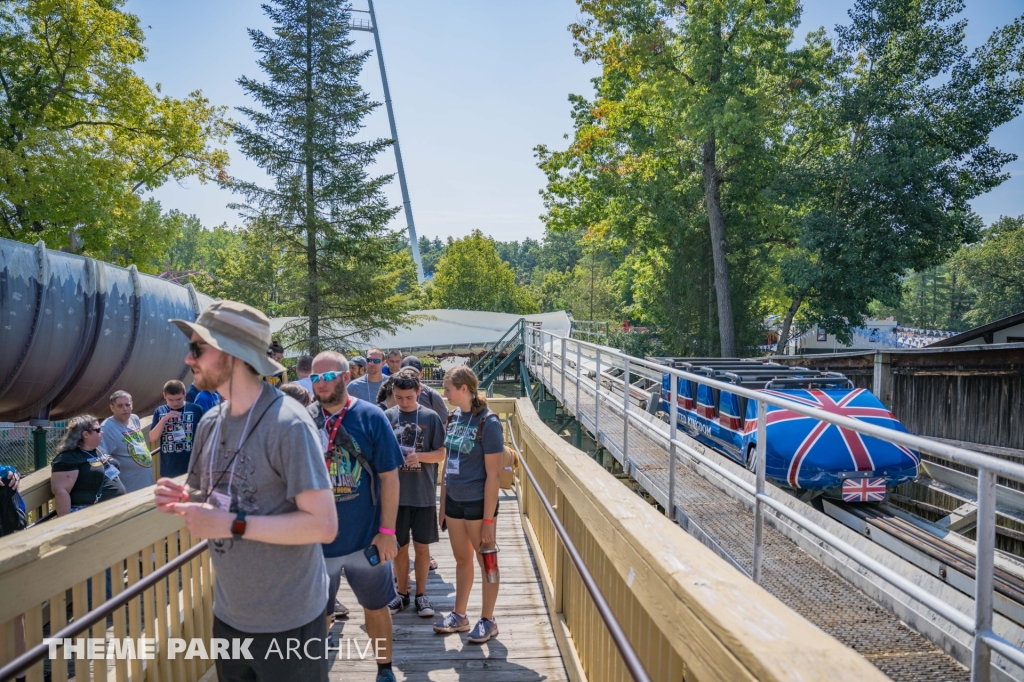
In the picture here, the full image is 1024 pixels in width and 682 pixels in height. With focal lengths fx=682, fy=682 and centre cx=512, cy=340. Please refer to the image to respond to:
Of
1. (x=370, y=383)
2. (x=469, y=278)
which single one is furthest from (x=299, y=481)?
(x=469, y=278)

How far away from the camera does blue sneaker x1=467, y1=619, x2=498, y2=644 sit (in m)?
4.41

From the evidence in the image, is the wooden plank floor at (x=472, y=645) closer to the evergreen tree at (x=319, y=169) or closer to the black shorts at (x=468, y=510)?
the black shorts at (x=468, y=510)

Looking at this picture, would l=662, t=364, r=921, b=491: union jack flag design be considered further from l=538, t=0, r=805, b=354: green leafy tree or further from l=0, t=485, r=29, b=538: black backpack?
l=538, t=0, r=805, b=354: green leafy tree

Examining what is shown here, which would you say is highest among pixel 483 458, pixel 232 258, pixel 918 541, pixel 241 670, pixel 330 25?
pixel 330 25

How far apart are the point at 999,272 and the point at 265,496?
74.2m

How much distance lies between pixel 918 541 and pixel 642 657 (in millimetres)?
5401

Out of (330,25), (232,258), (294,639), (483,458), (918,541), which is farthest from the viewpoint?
(232,258)

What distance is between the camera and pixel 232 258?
4947 centimetres

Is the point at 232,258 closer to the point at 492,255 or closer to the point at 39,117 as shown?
the point at 492,255

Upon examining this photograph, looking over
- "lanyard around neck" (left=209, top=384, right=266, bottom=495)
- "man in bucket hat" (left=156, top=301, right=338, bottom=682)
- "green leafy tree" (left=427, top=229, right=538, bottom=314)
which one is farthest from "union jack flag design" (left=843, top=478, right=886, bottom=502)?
"green leafy tree" (left=427, top=229, right=538, bottom=314)

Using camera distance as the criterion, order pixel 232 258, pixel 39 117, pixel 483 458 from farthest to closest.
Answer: pixel 232 258, pixel 39 117, pixel 483 458

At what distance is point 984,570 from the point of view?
91.4 inches

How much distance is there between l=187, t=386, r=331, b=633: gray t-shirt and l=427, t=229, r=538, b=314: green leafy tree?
4991cm

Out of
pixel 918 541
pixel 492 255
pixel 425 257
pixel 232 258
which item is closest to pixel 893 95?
pixel 918 541
